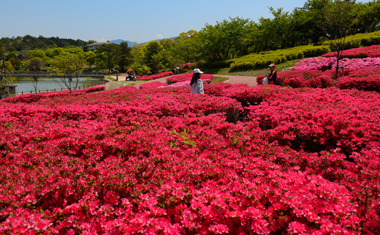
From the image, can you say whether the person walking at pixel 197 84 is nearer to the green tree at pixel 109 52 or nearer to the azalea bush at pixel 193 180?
the azalea bush at pixel 193 180

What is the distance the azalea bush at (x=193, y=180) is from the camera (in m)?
1.74

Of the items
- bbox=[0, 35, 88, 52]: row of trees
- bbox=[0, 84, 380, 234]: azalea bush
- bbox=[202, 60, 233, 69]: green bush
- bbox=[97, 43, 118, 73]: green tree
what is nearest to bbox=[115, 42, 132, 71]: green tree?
bbox=[97, 43, 118, 73]: green tree

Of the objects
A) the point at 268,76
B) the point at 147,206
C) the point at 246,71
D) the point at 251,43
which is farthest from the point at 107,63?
the point at 147,206

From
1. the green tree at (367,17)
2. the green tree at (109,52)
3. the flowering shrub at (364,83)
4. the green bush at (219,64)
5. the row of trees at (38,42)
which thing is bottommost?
the flowering shrub at (364,83)

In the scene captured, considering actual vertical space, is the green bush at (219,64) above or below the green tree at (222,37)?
below

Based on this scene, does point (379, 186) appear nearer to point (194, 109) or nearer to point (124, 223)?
point (124, 223)

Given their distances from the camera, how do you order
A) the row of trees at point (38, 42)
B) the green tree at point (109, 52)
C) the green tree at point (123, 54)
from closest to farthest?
1. the green tree at point (123, 54)
2. the green tree at point (109, 52)
3. the row of trees at point (38, 42)

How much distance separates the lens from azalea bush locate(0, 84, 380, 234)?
1.74 meters

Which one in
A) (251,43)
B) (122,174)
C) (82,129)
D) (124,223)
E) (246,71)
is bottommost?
(124,223)

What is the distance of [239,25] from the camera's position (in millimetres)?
32375

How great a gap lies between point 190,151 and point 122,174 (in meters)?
1.05

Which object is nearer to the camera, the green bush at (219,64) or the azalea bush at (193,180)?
the azalea bush at (193,180)

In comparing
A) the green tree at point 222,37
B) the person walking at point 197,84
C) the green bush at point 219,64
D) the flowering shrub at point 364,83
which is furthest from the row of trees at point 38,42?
the flowering shrub at point 364,83

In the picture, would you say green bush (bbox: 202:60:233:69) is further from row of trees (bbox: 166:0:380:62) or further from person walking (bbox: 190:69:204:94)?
person walking (bbox: 190:69:204:94)
